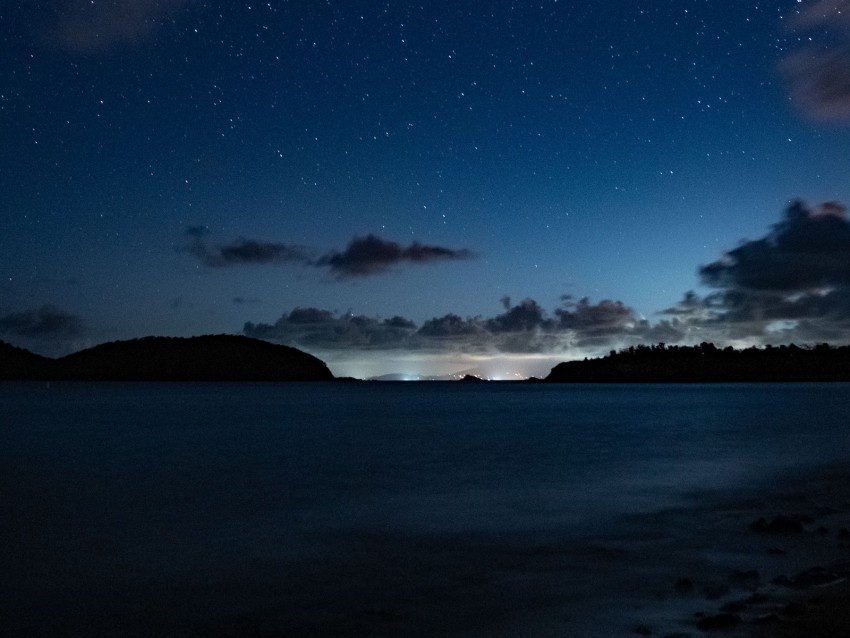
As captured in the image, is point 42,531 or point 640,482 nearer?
point 42,531

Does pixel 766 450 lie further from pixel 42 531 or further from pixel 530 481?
pixel 42 531

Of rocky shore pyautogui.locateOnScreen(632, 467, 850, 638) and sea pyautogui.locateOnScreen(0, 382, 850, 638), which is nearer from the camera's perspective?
rocky shore pyautogui.locateOnScreen(632, 467, 850, 638)

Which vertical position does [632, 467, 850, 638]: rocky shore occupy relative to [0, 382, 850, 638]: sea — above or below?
above

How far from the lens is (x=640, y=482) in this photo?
2130 centimetres

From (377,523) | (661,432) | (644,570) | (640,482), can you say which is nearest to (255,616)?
(644,570)

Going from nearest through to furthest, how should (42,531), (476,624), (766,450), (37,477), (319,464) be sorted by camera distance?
(476,624) → (42,531) → (37,477) → (319,464) → (766,450)

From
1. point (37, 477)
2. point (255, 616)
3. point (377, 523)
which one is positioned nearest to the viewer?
point (255, 616)

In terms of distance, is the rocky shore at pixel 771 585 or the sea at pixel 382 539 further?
the sea at pixel 382 539

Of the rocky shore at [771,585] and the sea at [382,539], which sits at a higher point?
the rocky shore at [771,585]

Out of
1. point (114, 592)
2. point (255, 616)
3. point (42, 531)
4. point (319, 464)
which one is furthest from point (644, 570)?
point (319, 464)

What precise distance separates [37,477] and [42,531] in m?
10.4

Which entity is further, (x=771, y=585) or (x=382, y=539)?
(x=382, y=539)

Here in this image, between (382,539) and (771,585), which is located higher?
(771,585)

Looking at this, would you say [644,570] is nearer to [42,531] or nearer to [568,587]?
[568,587]
